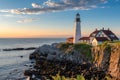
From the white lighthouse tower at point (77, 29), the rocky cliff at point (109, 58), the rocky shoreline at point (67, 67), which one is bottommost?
the rocky shoreline at point (67, 67)

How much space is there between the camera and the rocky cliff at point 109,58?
31003 millimetres

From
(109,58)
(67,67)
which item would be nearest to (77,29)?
(67,67)

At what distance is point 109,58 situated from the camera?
34.8 metres

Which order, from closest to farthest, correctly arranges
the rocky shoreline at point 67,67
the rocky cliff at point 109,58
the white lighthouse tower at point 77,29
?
the rocky cliff at point 109,58, the rocky shoreline at point 67,67, the white lighthouse tower at point 77,29

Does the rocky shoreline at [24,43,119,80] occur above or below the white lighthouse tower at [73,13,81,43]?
below

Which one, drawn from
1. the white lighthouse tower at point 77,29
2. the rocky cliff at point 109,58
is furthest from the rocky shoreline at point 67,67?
the white lighthouse tower at point 77,29

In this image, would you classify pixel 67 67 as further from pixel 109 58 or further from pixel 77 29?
pixel 77 29

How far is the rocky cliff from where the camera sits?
31003 millimetres

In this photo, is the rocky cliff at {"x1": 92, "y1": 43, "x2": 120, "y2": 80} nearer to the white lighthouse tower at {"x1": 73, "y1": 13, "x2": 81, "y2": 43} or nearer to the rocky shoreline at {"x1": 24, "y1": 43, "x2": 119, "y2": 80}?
the rocky shoreline at {"x1": 24, "y1": 43, "x2": 119, "y2": 80}

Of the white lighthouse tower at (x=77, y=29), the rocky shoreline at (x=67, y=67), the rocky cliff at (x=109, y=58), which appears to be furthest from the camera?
the white lighthouse tower at (x=77, y=29)

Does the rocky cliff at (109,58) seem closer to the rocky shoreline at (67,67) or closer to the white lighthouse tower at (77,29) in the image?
the rocky shoreline at (67,67)

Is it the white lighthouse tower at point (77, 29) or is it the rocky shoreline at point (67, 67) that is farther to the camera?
the white lighthouse tower at point (77, 29)

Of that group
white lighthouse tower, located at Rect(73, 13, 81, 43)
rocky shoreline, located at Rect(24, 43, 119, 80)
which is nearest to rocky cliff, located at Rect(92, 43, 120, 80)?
rocky shoreline, located at Rect(24, 43, 119, 80)

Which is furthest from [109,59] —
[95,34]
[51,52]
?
[95,34]
